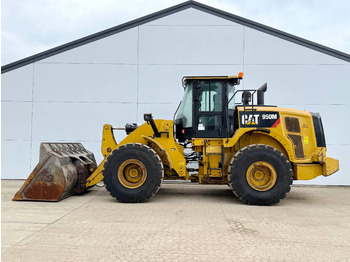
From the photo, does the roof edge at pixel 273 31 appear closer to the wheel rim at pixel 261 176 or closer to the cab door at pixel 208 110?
the cab door at pixel 208 110

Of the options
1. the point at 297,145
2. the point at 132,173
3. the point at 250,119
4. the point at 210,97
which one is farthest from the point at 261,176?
the point at 132,173

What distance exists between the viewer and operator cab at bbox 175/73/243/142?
622cm

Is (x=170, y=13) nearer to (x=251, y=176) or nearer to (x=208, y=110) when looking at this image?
(x=208, y=110)

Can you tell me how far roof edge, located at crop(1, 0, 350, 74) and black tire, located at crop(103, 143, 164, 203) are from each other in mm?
4852

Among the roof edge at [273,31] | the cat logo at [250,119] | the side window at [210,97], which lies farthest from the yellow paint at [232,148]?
the roof edge at [273,31]

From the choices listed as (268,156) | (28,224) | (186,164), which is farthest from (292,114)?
(28,224)

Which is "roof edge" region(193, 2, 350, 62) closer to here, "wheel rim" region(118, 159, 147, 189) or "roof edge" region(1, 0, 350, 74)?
"roof edge" region(1, 0, 350, 74)

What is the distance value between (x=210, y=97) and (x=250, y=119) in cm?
97

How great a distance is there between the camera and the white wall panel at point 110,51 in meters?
9.18

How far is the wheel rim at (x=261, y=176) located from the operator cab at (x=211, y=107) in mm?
887

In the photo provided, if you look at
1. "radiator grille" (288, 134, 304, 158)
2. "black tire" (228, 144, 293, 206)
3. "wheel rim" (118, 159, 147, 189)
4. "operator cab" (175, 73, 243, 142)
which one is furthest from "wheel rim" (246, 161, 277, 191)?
"wheel rim" (118, 159, 147, 189)

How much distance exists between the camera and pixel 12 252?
10.3 ft

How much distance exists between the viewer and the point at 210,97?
6.28 m

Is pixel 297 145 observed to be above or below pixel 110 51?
below
